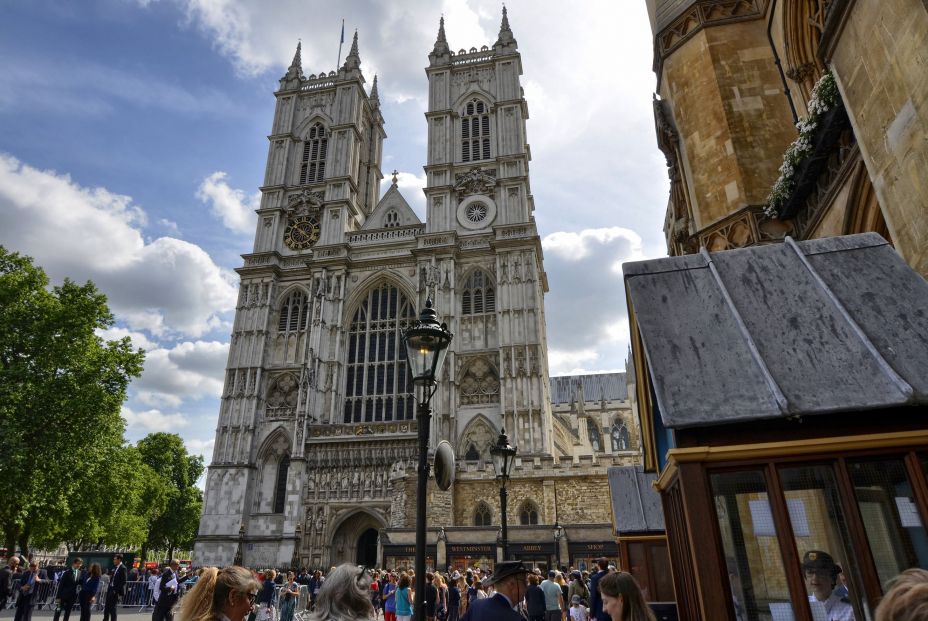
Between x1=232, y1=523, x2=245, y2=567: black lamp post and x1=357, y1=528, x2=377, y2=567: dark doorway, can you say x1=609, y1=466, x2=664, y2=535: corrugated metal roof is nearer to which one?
x1=357, y1=528, x2=377, y2=567: dark doorway

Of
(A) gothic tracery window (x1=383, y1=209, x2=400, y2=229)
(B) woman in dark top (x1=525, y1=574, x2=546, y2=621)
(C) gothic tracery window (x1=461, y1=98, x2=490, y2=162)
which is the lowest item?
(B) woman in dark top (x1=525, y1=574, x2=546, y2=621)

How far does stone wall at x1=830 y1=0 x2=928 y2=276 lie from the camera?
4234 mm

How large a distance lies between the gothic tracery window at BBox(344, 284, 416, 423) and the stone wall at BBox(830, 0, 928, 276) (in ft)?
85.9

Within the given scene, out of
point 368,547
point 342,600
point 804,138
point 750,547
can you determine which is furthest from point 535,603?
point 368,547

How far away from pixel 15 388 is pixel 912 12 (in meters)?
21.9

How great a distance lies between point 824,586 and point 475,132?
3507 cm

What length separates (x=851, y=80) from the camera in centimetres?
513

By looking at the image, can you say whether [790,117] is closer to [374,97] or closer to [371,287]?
[371,287]

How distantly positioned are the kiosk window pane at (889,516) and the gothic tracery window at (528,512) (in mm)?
19585

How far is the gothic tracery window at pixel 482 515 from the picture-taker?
21266 mm

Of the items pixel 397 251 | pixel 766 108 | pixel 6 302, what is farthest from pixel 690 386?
pixel 397 251

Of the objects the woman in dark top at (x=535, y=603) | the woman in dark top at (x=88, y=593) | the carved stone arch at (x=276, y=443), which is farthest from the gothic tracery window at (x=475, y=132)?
the woman in dark top at (x=535, y=603)

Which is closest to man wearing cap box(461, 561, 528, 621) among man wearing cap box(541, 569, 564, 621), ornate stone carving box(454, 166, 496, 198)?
man wearing cap box(541, 569, 564, 621)

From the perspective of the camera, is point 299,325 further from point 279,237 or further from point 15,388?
point 15,388
